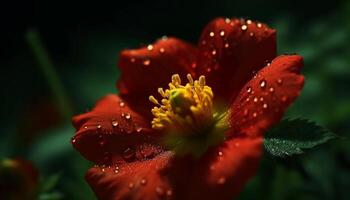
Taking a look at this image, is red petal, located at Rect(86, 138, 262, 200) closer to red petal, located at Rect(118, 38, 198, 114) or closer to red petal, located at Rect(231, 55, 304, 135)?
red petal, located at Rect(231, 55, 304, 135)

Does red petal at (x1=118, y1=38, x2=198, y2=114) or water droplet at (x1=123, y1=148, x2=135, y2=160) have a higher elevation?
red petal at (x1=118, y1=38, x2=198, y2=114)

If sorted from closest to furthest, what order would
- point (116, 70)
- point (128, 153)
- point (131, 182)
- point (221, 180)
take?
point (221, 180), point (131, 182), point (128, 153), point (116, 70)

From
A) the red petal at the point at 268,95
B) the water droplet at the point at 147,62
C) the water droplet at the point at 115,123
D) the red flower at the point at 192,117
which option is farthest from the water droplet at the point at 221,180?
the water droplet at the point at 147,62

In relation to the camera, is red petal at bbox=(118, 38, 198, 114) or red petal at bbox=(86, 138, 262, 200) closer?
red petal at bbox=(86, 138, 262, 200)

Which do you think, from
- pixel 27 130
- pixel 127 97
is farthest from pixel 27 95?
pixel 127 97

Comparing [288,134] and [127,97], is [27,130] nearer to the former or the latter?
[127,97]

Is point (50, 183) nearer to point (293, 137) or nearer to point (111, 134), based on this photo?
point (111, 134)

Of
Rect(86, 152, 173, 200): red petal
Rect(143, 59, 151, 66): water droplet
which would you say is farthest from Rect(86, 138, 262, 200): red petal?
Rect(143, 59, 151, 66): water droplet

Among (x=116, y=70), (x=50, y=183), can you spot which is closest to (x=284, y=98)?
(x=50, y=183)
